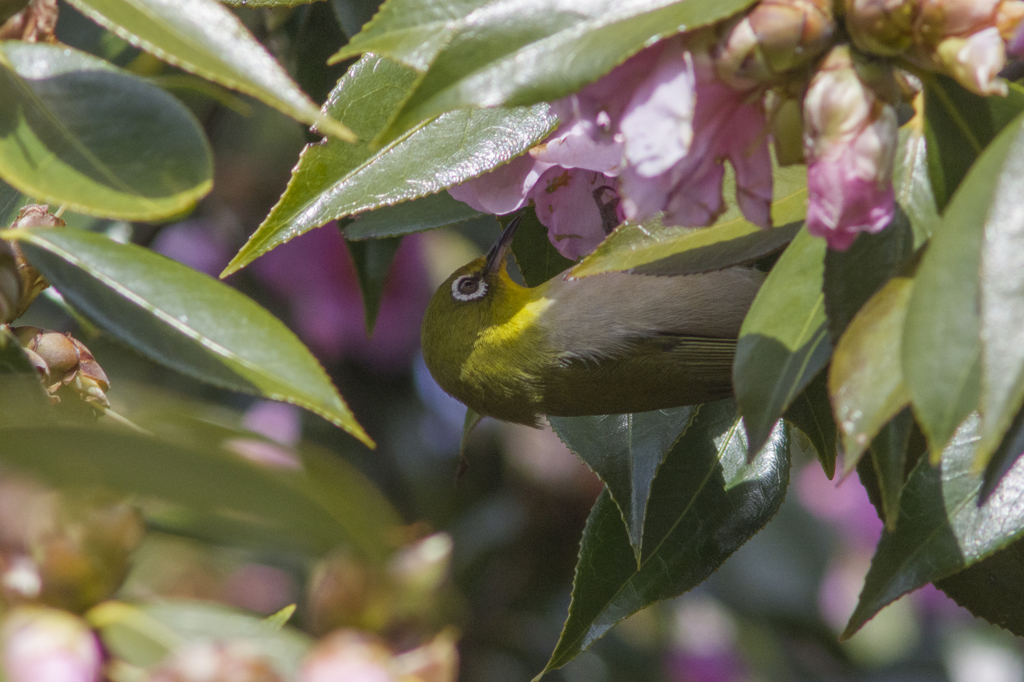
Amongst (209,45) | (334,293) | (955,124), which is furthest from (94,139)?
(334,293)

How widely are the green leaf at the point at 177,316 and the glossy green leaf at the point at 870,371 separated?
13.0 inches

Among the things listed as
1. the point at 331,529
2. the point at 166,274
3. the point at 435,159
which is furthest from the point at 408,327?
the point at 331,529

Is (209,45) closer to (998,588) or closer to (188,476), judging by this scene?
(188,476)

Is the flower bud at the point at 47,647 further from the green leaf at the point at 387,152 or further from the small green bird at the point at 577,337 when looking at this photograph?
the small green bird at the point at 577,337

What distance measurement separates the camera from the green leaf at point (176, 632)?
608mm

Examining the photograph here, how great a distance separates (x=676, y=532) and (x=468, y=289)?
0.79 metres

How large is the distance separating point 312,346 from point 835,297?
236cm

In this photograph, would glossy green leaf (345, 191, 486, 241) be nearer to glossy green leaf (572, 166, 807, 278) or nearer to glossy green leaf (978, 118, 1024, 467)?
glossy green leaf (572, 166, 807, 278)

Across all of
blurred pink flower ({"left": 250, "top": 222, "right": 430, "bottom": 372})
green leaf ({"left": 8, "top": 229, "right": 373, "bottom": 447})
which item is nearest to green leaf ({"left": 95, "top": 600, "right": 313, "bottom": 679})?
green leaf ({"left": 8, "top": 229, "right": 373, "bottom": 447})

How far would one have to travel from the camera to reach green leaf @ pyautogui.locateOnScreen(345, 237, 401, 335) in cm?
174

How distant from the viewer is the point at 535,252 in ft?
4.96

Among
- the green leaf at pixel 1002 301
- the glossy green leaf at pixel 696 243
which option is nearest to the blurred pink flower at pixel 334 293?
the glossy green leaf at pixel 696 243

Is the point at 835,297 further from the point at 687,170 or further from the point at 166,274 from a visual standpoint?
the point at 166,274

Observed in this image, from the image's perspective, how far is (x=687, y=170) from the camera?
82 cm
